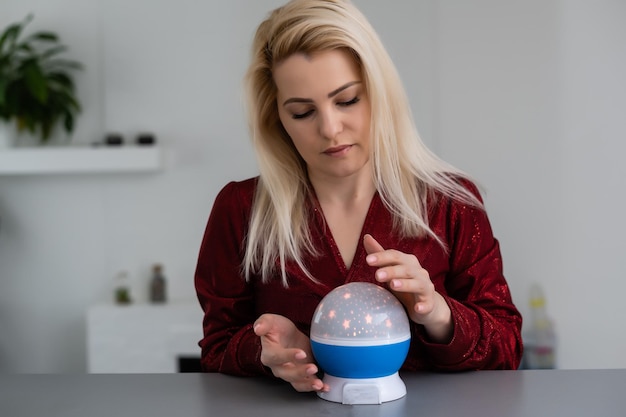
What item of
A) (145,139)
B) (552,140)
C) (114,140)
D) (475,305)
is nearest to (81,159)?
(114,140)

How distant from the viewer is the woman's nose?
4.44 ft

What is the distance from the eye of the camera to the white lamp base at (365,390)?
1.11 metres

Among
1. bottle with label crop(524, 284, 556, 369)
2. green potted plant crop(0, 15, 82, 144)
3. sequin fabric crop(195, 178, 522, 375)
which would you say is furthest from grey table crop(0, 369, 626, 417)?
green potted plant crop(0, 15, 82, 144)

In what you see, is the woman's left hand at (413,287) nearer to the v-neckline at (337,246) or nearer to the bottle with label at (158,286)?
the v-neckline at (337,246)

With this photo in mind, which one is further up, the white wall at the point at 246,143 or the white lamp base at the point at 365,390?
the white wall at the point at 246,143

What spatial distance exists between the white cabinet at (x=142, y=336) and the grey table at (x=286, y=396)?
7.49 feet

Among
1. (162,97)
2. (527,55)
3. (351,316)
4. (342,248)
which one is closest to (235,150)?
(162,97)

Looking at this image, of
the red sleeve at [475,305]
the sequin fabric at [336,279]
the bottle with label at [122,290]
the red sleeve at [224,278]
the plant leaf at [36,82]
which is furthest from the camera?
the bottle with label at [122,290]

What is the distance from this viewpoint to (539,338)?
11.3 ft

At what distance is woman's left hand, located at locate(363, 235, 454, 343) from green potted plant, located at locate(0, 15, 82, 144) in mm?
2690

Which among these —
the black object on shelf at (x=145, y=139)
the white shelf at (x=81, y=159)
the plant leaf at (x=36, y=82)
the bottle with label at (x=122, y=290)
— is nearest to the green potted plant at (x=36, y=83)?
the plant leaf at (x=36, y=82)

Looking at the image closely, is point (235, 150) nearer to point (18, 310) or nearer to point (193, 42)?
point (193, 42)

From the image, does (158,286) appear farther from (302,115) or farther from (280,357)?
(280,357)

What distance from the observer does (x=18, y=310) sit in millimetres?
3941
